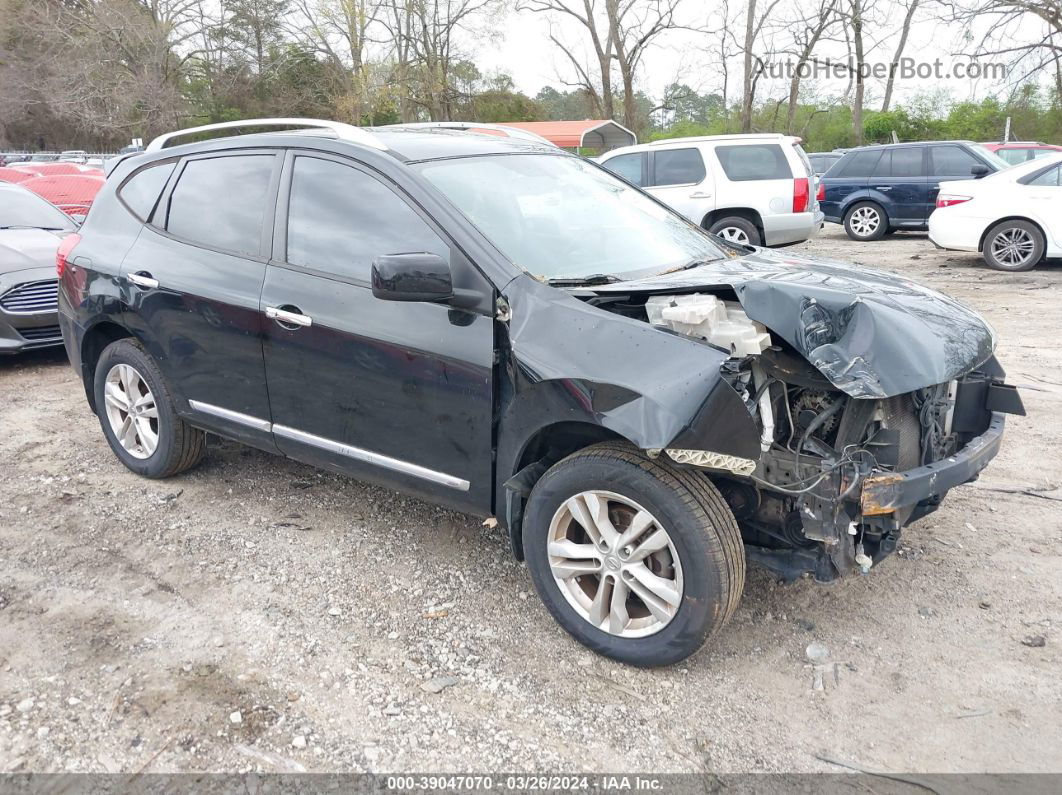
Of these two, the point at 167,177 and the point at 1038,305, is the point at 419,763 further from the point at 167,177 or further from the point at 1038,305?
the point at 1038,305

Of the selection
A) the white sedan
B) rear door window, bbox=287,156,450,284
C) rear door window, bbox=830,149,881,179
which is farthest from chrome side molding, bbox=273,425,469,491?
rear door window, bbox=830,149,881,179

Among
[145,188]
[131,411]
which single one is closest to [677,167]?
[145,188]

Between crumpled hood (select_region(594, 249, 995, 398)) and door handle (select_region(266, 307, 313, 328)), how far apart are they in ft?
4.15

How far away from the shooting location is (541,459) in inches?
125

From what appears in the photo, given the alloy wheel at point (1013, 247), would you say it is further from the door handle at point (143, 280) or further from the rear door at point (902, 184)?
the door handle at point (143, 280)

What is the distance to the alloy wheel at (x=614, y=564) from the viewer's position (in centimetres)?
285

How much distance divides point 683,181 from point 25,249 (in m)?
8.52

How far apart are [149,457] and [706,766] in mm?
3393

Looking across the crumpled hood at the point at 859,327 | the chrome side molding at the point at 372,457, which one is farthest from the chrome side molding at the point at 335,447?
the crumpled hood at the point at 859,327

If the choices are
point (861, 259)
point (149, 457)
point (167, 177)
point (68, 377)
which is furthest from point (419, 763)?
point (861, 259)

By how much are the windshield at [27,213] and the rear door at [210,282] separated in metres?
4.48

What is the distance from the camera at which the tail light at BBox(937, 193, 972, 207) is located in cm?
1108

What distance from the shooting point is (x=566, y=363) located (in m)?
2.85

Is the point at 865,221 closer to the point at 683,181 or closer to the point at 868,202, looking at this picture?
the point at 868,202
